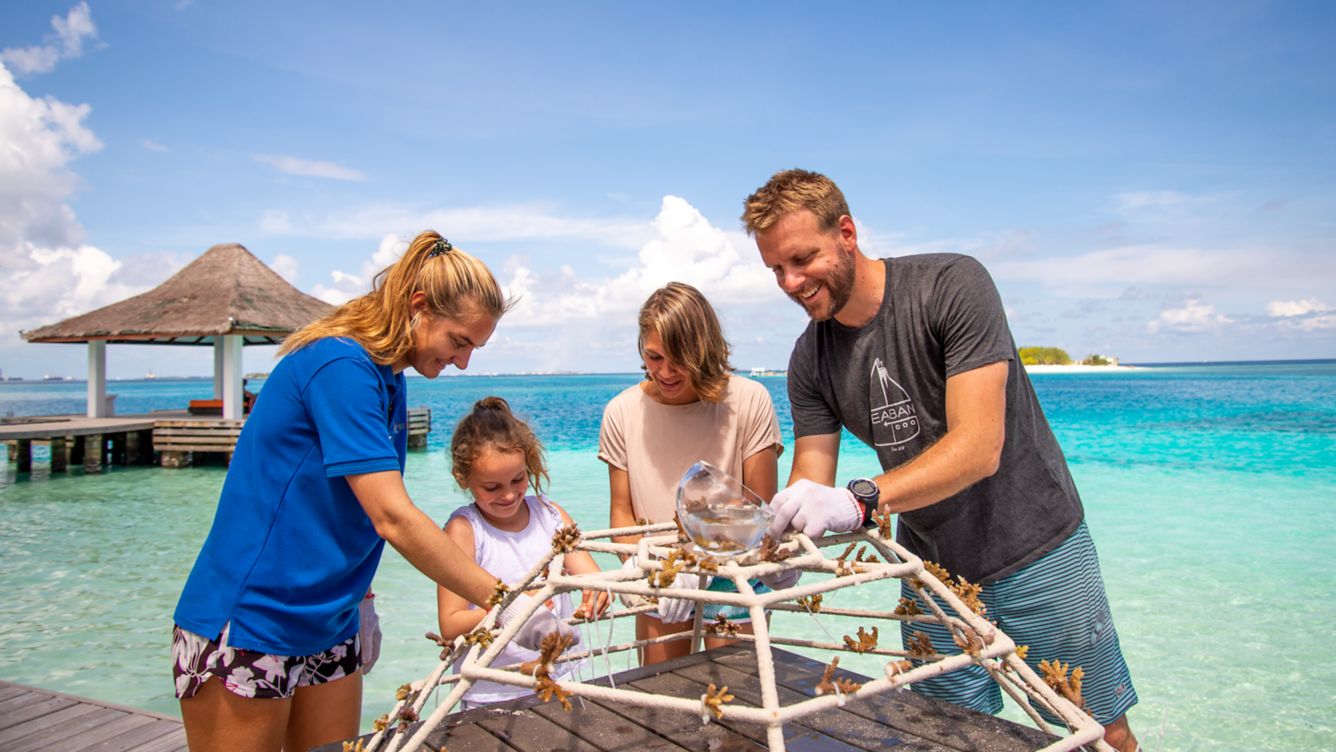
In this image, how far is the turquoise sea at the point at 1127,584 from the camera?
513 cm

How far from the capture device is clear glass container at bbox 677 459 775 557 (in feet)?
3.74

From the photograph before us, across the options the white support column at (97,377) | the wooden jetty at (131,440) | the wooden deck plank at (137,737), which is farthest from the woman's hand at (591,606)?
the white support column at (97,377)

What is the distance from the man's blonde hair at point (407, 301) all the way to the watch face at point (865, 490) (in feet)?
3.00

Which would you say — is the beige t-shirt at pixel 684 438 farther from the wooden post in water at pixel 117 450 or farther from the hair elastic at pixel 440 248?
the wooden post in water at pixel 117 450

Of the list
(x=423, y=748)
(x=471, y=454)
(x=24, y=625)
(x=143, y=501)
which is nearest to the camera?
(x=423, y=748)

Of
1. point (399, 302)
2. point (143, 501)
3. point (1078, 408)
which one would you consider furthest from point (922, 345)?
point (1078, 408)

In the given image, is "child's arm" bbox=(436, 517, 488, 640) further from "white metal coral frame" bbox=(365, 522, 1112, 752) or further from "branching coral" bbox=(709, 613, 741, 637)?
"white metal coral frame" bbox=(365, 522, 1112, 752)

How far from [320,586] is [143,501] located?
1293cm

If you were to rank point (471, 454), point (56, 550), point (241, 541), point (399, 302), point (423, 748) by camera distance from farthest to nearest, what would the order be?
point (56, 550) < point (471, 454) < point (399, 302) < point (241, 541) < point (423, 748)

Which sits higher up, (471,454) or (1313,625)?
(471,454)

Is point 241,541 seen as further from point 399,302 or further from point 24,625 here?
point 24,625

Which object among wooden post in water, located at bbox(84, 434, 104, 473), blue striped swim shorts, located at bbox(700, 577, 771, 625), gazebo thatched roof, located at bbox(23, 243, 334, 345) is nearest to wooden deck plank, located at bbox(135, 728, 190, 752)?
blue striped swim shorts, located at bbox(700, 577, 771, 625)

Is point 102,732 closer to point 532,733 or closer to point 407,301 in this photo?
point 407,301

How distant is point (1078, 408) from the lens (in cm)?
3750
